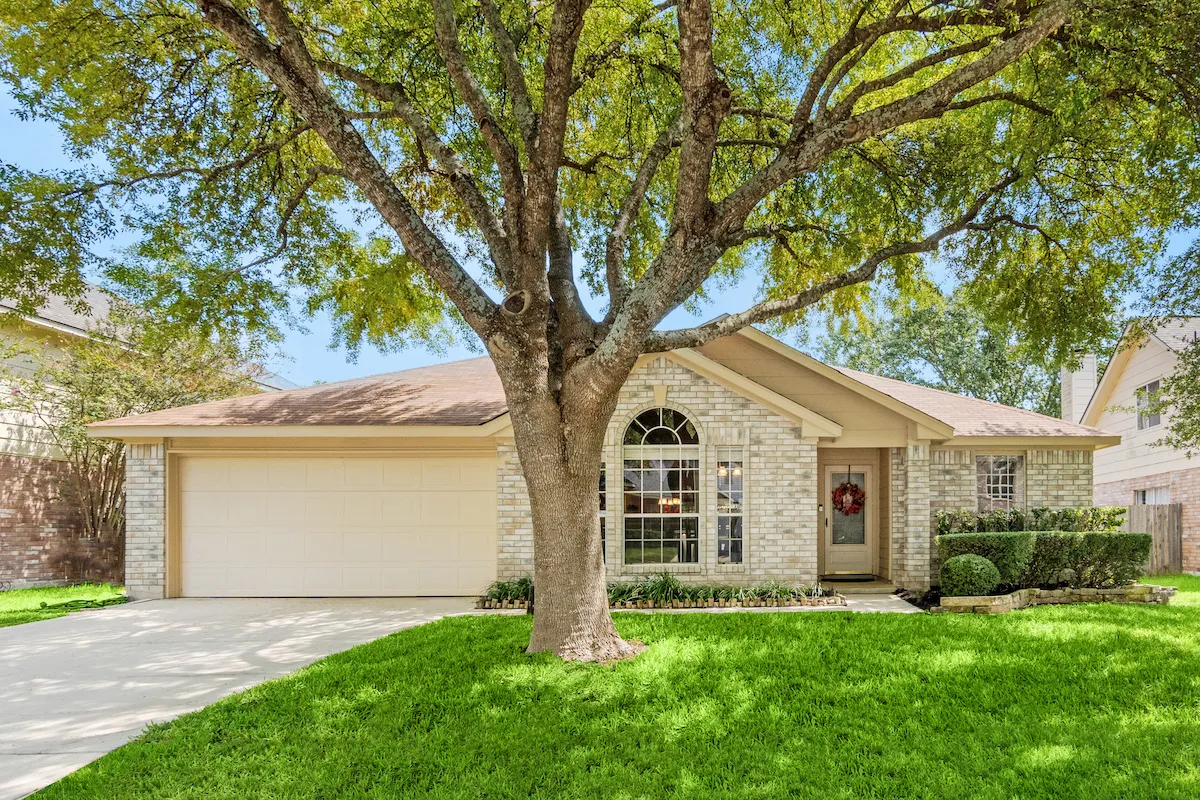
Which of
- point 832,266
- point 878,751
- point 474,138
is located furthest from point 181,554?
point 832,266

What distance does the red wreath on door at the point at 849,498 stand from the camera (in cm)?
1184

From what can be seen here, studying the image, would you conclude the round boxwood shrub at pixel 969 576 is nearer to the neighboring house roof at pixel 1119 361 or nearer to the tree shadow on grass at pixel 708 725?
the tree shadow on grass at pixel 708 725

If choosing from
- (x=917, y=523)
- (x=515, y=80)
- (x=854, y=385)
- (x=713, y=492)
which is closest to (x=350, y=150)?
(x=515, y=80)

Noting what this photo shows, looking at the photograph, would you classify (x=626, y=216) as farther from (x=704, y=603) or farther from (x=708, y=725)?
(x=704, y=603)

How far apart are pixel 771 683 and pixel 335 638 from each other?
511 cm

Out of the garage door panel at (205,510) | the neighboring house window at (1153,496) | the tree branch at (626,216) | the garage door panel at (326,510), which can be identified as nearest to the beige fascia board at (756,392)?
the tree branch at (626,216)

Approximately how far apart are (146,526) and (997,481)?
14621 millimetres

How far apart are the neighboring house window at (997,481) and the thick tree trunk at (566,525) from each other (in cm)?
831

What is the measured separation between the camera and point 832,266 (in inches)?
391

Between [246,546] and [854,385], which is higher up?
[854,385]

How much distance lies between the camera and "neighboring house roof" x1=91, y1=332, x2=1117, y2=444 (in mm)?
10039

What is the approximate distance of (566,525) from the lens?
5.98 m

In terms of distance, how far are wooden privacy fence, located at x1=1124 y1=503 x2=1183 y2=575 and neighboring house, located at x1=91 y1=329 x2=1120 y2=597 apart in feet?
19.4

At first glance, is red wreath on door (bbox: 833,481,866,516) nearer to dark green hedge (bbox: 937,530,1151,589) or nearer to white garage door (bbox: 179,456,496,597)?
dark green hedge (bbox: 937,530,1151,589)
